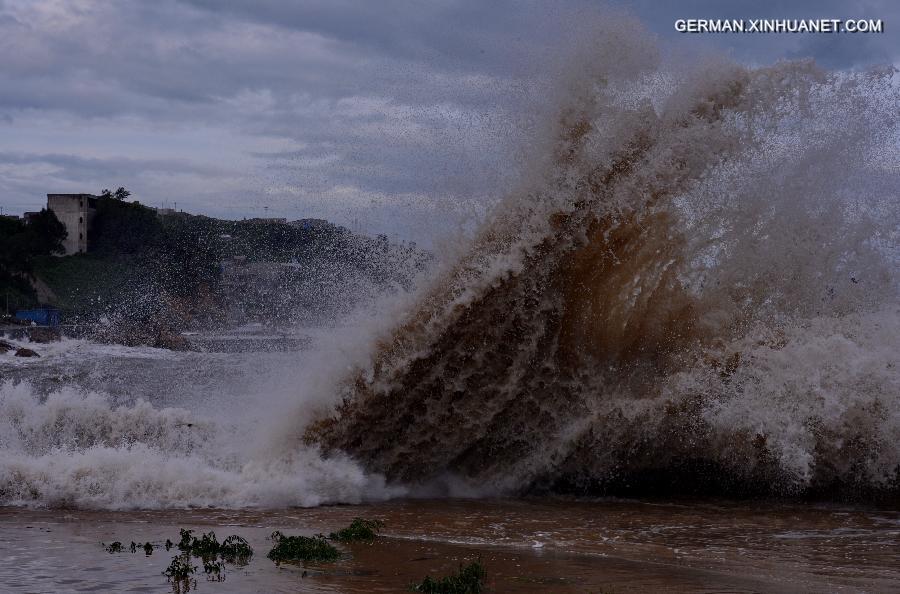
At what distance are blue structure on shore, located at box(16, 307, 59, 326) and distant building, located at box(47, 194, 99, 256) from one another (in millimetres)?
17615

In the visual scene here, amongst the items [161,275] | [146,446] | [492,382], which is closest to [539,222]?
[492,382]

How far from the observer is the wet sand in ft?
18.7

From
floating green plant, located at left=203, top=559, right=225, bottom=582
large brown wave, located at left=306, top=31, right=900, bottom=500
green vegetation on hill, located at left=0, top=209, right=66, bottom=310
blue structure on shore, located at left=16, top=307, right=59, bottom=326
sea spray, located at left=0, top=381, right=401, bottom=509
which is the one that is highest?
green vegetation on hill, located at left=0, top=209, right=66, bottom=310

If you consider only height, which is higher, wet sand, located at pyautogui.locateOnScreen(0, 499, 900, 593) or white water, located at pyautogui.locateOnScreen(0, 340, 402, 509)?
white water, located at pyautogui.locateOnScreen(0, 340, 402, 509)

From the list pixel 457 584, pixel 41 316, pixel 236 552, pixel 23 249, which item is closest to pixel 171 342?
pixel 41 316

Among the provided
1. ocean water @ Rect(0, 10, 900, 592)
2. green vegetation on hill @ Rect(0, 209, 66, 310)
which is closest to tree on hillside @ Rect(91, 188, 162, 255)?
green vegetation on hill @ Rect(0, 209, 66, 310)

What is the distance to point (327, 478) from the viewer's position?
9305mm

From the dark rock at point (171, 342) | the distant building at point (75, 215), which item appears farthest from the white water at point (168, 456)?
the distant building at point (75, 215)

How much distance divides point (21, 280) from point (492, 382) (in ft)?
214

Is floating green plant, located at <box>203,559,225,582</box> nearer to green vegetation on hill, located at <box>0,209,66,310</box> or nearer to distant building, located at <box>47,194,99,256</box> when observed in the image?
green vegetation on hill, located at <box>0,209,66,310</box>

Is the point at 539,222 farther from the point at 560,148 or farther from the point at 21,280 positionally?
the point at 21,280

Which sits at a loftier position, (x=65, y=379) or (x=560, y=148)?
(x=560, y=148)

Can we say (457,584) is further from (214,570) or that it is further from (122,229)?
(122,229)

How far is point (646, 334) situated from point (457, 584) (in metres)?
5.09
